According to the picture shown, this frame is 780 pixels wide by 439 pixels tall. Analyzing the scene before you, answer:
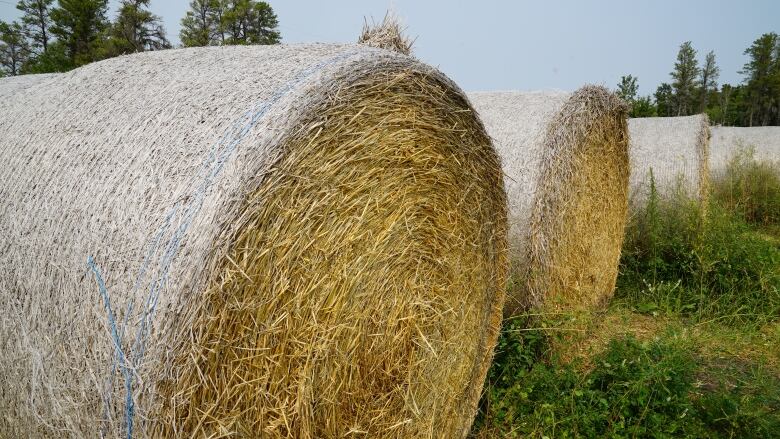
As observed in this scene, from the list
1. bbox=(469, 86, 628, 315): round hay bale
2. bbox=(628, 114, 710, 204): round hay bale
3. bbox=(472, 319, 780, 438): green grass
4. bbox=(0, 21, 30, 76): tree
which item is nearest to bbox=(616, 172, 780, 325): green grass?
bbox=(628, 114, 710, 204): round hay bale

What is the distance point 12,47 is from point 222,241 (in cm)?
3504

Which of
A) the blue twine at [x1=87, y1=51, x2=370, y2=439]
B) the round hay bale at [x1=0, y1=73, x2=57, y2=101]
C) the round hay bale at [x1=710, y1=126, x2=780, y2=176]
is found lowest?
the round hay bale at [x1=710, y1=126, x2=780, y2=176]

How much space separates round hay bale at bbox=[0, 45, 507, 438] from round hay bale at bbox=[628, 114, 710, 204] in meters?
5.74

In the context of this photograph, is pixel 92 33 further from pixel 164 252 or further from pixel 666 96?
pixel 666 96

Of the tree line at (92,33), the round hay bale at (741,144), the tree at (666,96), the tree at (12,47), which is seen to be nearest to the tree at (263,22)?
the tree line at (92,33)

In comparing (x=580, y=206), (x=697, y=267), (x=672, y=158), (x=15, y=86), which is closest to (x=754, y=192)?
(x=672, y=158)

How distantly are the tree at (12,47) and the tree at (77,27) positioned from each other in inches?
106

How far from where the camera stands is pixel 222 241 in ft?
5.92

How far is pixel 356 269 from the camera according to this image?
2.54 m

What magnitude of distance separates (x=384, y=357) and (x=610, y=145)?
4.07 m

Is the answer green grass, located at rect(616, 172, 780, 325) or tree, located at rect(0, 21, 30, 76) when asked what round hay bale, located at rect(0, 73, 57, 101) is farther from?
tree, located at rect(0, 21, 30, 76)

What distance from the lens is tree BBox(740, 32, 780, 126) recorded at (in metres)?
59.3

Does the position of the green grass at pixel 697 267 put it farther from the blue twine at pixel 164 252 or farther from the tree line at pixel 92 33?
the tree line at pixel 92 33

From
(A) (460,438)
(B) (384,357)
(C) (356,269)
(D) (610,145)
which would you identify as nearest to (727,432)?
(A) (460,438)
